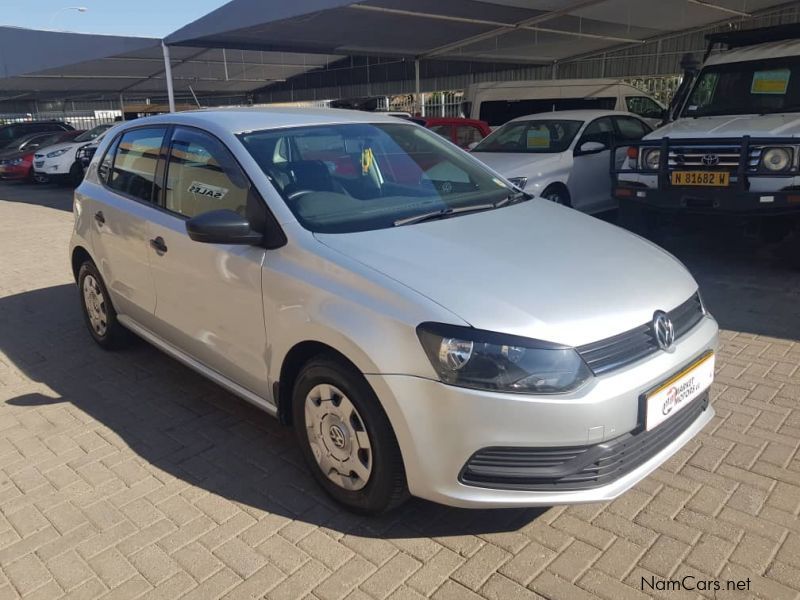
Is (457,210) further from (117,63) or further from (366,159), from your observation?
(117,63)

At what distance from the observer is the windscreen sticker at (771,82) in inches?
268

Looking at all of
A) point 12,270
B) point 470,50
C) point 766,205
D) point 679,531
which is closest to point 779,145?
point 766,205

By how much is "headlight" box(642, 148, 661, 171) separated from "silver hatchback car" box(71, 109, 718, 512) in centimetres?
332

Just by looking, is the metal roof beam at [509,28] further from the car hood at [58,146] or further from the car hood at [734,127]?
the car hood at [58,146]

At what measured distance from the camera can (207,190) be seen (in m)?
3.48

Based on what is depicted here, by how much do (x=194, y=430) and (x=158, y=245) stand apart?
1092 millimetres

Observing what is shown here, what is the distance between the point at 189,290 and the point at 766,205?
5051 millimetres

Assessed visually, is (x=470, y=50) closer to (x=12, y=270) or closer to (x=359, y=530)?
(x=12, y=270)

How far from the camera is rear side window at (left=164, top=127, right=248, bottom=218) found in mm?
3262

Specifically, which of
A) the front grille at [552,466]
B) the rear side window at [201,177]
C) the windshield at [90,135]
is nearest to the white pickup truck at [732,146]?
the front grille at [552,466]

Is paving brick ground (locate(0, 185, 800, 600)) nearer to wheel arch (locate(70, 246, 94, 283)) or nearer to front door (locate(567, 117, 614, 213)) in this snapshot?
wheel arch (locate(70, 246, 94, 283))

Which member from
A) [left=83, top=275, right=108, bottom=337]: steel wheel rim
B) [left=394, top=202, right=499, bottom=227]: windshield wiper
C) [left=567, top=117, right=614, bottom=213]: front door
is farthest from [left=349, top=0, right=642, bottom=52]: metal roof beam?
[left=394, top=202, right=499, bottom=227]: windshield wiper

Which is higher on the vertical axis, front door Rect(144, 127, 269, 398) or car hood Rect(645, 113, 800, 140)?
car hood Rect(645, 113, 800, 140)

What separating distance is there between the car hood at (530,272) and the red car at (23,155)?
726 inches
